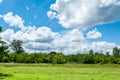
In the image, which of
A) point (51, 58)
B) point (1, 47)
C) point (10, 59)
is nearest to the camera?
point (1, 47)

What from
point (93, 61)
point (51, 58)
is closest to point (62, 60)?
point (51, 58)

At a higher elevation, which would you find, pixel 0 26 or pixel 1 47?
pixel 0 26

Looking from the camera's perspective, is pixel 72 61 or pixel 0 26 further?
pixel 72 61

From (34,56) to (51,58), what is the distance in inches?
417

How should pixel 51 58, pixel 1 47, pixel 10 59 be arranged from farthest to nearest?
pixel 51 58 < pixel 10 59 < pixel 1 47

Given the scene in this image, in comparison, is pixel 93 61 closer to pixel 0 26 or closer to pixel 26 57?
pixel 26 57

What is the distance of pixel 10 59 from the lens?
527 feet

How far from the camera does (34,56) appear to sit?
16825 cm

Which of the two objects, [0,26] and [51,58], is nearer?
[0,26]

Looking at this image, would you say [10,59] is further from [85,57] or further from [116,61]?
[116,61]

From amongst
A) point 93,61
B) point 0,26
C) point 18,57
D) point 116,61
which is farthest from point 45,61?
point 0,26

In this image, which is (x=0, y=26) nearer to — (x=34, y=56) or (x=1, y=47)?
(x=1, y=47)

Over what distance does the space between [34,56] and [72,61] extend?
998 inches

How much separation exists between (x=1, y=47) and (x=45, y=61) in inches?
4455
